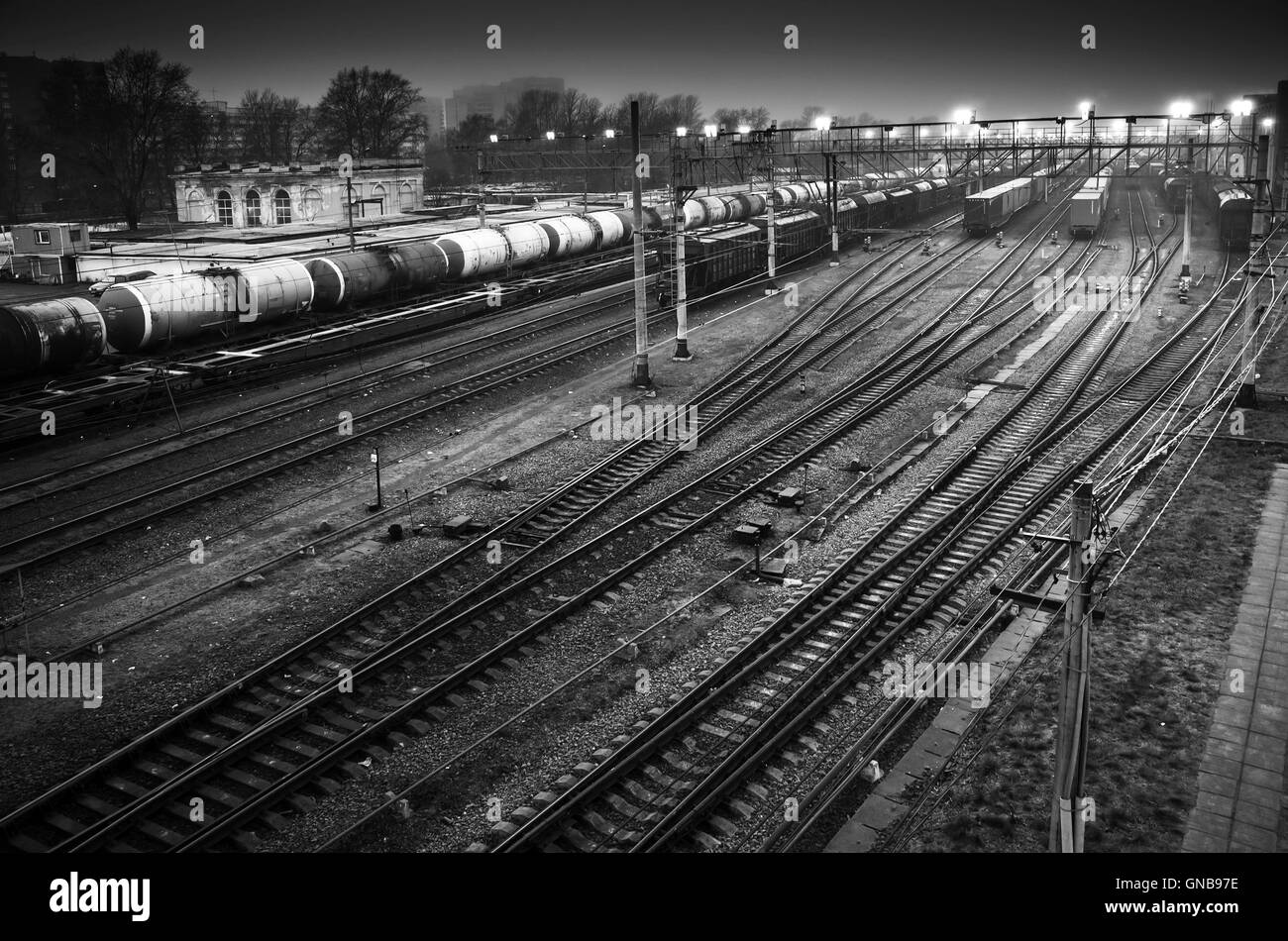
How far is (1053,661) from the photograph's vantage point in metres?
13.7

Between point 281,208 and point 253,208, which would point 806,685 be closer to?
point 281,208

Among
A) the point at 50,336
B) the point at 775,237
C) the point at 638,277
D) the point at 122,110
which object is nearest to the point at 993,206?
the point at 775,237

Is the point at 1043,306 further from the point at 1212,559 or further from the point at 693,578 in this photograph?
the point at 693,578

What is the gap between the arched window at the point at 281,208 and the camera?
6147 centimetres

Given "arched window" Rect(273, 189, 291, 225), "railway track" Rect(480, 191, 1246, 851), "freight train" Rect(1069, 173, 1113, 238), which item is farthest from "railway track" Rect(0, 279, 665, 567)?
"freight train" Rect(1069, 173, 1113, 238)

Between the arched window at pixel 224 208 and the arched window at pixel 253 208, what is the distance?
1.54m

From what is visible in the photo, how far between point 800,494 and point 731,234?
22.6 meters

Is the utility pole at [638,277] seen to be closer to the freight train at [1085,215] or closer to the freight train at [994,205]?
the freight train at [994,205]

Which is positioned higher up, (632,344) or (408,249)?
(408,249)

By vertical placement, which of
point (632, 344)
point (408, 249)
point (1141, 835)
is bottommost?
point (1141, 835)

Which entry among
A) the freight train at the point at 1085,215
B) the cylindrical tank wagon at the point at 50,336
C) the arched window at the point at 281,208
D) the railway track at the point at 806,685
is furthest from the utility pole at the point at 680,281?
the arched window at the point at 281,208

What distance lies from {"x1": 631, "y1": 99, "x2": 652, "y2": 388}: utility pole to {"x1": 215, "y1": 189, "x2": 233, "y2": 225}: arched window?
4413 cm

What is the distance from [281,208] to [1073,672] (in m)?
60.6
